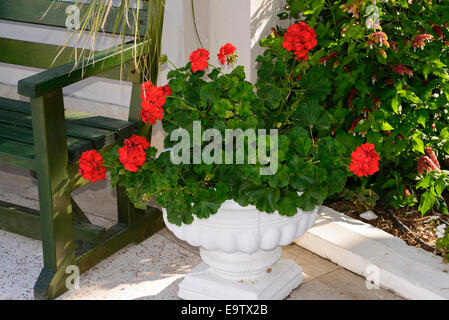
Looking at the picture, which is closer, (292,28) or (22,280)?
(292,28)

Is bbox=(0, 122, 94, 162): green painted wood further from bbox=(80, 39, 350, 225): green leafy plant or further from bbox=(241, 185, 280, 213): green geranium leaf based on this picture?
bbox=(241, 185, 280, 213): green geranium leaf

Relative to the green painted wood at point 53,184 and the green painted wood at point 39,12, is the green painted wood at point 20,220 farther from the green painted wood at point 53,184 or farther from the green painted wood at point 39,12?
the green painted wood at point 39,12

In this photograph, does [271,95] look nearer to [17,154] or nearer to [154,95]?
[154,95]

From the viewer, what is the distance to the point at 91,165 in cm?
223

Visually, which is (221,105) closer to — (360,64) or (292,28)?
(292,28)

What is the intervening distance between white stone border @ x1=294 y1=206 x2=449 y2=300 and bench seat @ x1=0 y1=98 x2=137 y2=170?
2.81 ft

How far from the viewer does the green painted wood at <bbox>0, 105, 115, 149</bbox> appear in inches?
99.9

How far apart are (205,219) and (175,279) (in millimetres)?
484

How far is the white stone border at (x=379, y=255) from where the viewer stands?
240cm

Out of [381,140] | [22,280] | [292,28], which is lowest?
[22,280]

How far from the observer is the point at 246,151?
206 cm

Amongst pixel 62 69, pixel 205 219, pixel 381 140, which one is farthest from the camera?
pixel 381 140

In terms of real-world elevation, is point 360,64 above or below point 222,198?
above

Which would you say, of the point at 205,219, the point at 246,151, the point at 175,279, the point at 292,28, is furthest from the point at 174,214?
the point at 292,28
